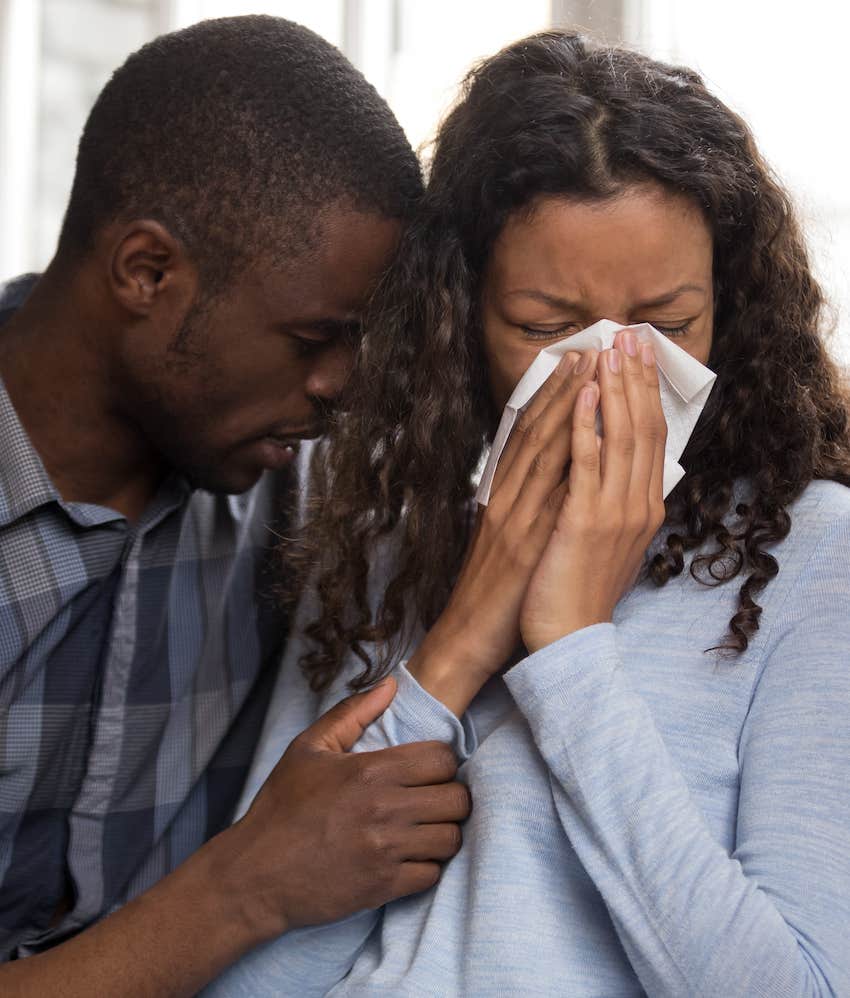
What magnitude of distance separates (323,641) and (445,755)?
25cm

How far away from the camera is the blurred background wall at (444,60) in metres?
1.61

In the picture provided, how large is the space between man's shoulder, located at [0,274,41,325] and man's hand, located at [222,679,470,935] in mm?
719

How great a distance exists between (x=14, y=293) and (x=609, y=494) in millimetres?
881

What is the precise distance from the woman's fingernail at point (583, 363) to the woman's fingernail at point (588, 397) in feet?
0.05

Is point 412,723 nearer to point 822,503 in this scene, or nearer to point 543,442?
point 543,442

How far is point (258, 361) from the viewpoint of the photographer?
4.57ft

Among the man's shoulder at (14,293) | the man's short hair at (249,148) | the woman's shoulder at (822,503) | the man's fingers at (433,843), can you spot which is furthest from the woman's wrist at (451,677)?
the man's shoulder at (14,293)


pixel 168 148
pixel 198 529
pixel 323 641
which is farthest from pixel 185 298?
pixel 323 641

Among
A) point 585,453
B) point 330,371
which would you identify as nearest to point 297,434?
point 330,371

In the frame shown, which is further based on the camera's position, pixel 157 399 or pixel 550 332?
pixel 157 399

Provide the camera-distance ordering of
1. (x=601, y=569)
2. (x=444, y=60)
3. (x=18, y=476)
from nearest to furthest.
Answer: (x=601, y=569) < (x=18, y=476) < (x=444, y=60)

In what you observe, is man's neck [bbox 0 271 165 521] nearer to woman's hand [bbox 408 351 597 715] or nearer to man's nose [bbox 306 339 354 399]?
man's nose [bbox 306 339 354 399]

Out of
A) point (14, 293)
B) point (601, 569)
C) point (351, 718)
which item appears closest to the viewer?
point (601, 569)

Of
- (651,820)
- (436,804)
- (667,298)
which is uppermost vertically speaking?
(667,298)
